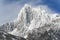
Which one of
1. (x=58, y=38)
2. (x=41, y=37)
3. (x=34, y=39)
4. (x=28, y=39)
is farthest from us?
(x=58, y=38)

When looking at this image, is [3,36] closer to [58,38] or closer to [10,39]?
[10,39]

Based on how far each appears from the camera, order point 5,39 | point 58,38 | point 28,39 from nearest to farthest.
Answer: point 5,39 → point 28,39 → point 58,38

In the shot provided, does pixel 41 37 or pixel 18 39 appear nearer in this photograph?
pixel 18 39

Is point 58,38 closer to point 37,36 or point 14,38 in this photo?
point 37,36

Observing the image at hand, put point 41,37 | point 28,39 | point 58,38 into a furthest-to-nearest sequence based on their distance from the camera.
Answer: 1. point 58,38
2. point 41,37
3. point 28,39

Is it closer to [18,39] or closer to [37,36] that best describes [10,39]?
[18,39]

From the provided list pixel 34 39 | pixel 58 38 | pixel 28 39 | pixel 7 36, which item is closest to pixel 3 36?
pixel 7 36

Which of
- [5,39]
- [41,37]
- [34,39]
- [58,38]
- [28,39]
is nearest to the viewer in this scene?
[5,39]

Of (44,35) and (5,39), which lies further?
(44,35)

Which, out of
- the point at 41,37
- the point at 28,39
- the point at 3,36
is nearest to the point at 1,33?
the point at 3,36
